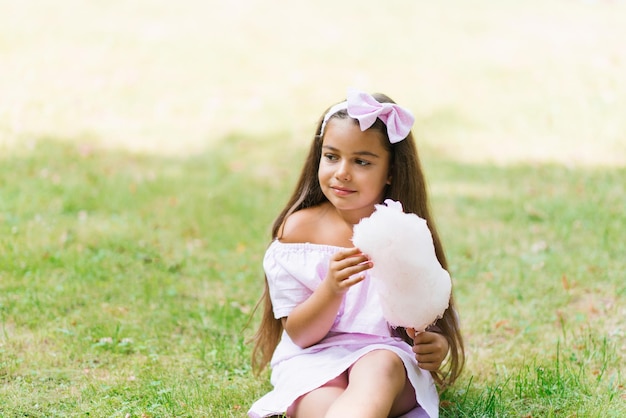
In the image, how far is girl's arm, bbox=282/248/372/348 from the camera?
276cm

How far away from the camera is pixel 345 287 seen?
279 cm

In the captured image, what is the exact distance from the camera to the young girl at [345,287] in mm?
2863

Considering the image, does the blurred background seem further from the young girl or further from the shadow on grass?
the young girl

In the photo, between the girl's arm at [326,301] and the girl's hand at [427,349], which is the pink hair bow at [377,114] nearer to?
the girl's arm at [326,301]

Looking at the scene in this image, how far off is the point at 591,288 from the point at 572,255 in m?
0.55

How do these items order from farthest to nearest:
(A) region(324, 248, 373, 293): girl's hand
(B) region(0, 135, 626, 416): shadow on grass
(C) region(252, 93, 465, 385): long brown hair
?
(B) region(0, 135, 626, 416): shadow on grass → (C) region(252, 93, 465, 385): long brown hair → (A) region(324, 248, 373, 293): girl's hand

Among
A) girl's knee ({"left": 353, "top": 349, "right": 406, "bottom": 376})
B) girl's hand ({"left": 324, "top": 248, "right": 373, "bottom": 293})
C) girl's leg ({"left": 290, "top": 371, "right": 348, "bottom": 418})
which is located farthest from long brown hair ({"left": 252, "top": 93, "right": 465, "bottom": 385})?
girl's hand ({"left": 324, "top": 248, "right": 373, "bottom": 293})

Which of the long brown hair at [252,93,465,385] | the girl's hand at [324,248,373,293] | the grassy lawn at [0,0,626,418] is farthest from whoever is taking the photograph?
the grassy lawn at [0,0,626,418]

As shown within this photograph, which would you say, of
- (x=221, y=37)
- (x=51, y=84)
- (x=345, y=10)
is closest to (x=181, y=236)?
(x=51, y=84)

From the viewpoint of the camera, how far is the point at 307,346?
3.12 m

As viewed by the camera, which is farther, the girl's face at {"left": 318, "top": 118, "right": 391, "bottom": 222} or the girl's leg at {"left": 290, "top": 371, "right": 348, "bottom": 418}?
the girl's face at {"left": 318, "top": 118, "right": 391, "bottom": 222}

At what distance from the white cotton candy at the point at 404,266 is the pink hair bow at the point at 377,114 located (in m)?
0.37

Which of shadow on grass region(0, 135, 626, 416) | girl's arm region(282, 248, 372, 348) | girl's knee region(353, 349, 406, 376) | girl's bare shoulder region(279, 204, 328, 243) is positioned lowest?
shadow on grass region(0, 135, 626, 416)

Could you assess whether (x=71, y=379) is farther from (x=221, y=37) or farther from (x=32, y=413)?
(x=221, y=37)
